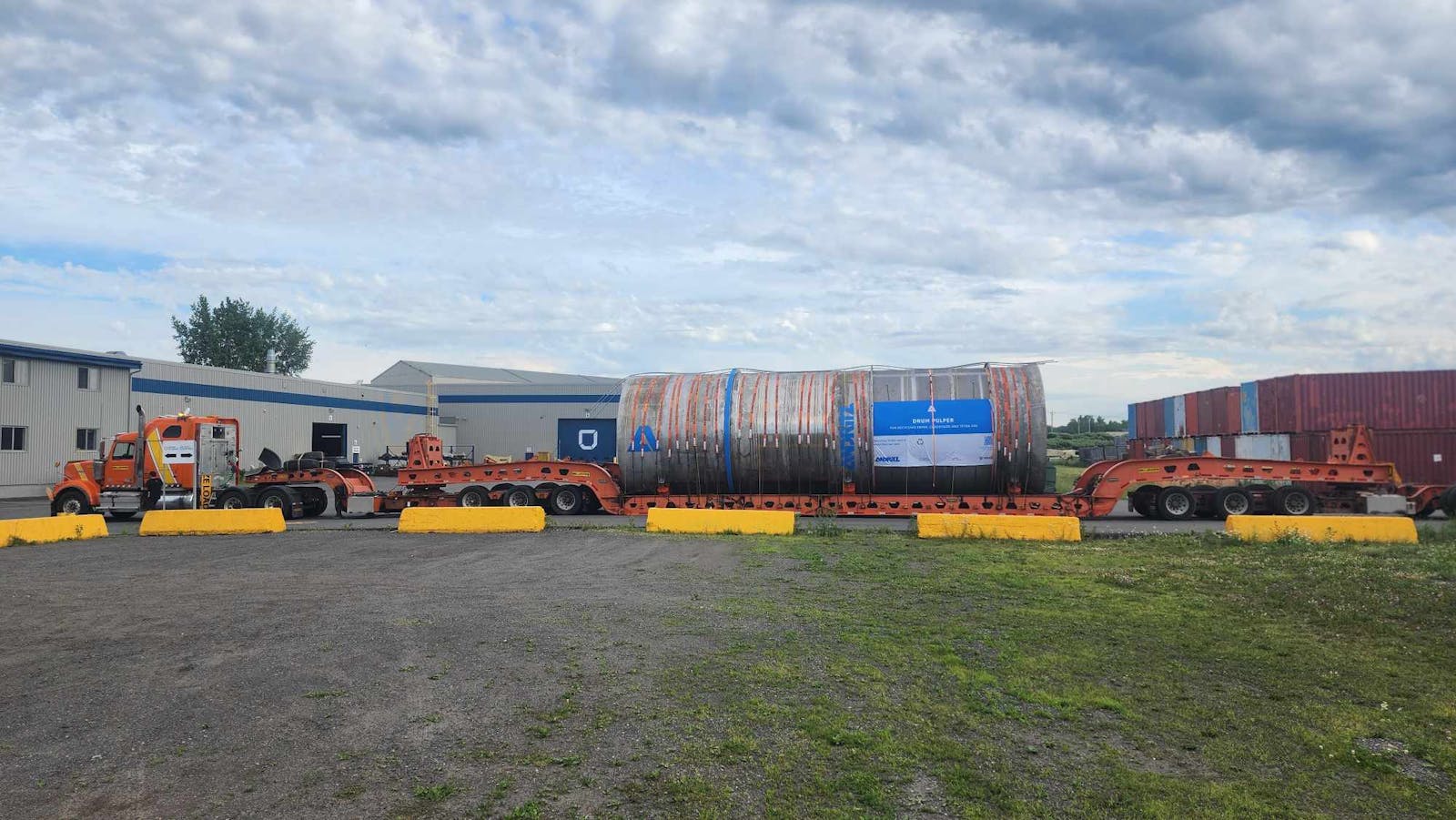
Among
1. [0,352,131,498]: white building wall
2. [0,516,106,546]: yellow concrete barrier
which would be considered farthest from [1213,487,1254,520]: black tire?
[0,352,131,498]: white building wall

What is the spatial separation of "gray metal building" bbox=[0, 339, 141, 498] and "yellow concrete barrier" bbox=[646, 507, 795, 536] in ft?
88.8

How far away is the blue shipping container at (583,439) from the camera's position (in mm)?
39094

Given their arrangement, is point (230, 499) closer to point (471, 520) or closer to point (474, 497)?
point (474, 497)

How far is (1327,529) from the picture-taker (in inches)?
631

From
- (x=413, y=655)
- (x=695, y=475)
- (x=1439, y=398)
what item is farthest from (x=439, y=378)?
(x=413, y=655)

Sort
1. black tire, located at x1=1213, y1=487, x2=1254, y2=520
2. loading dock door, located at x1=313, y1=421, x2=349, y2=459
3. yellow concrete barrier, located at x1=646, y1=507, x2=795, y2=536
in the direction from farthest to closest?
loading dock door, located at x1=313, y1=421, x2=349, y2=459, black tire, located at x1=1213, y1=487, x2=1254, y2=520, yellow concrete barrier, located at x1=646, y1=507, x2=795, y2=536

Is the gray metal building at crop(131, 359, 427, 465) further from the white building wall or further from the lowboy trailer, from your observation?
the lowboy trailer

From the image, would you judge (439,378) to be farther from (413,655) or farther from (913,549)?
(413,655)

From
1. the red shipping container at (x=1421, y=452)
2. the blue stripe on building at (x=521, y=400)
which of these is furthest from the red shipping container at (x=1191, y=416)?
the blue stripe on building at (x=521, y=400)

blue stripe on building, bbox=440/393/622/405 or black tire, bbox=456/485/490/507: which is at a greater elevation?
blue stripe on building, bbox=440/393/622/405

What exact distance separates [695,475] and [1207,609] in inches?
527

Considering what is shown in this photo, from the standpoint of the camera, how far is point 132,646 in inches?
326

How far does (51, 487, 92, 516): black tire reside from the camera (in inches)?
886

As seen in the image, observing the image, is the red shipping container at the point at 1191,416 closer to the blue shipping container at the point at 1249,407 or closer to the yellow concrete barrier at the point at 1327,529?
the blue shipping container at the point at 1249,407
